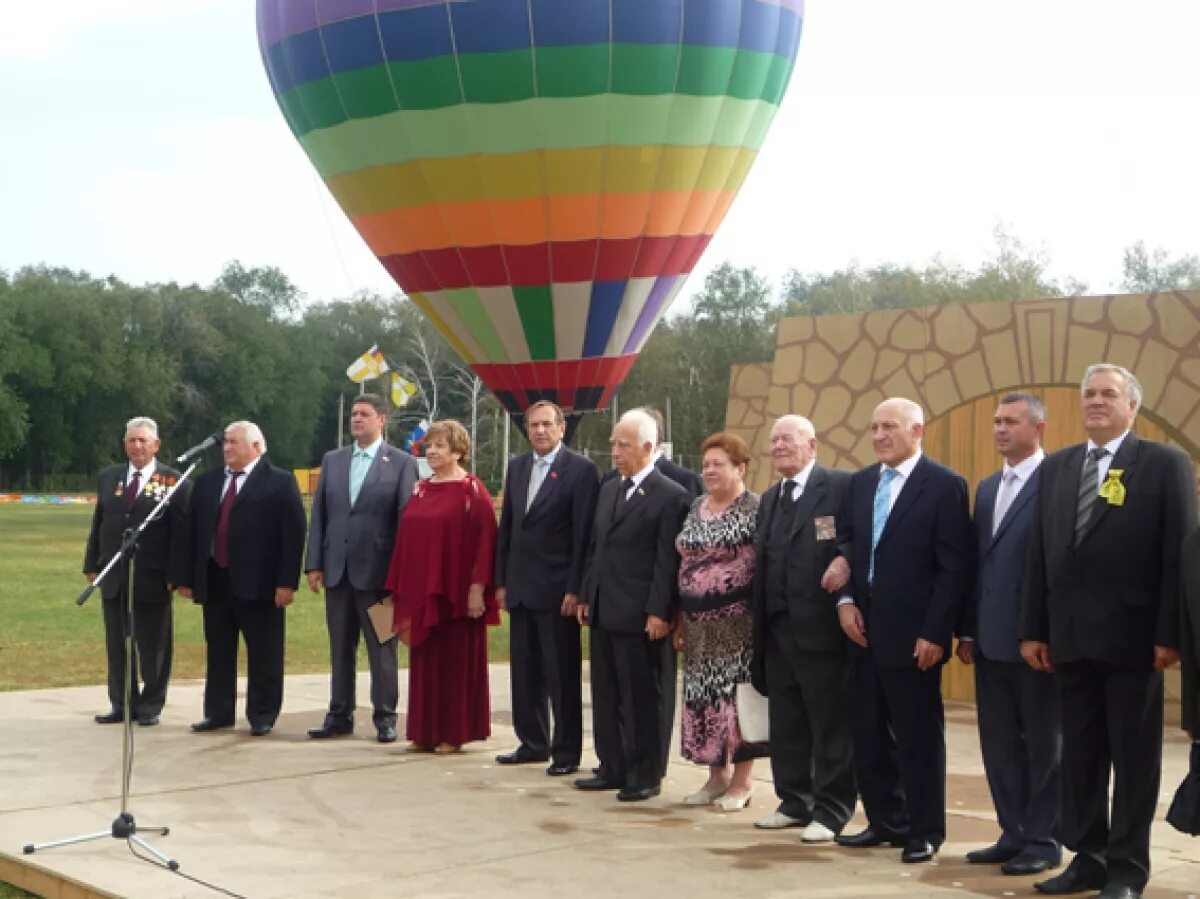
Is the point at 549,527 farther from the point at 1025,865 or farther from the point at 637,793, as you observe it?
the point at 1025,865

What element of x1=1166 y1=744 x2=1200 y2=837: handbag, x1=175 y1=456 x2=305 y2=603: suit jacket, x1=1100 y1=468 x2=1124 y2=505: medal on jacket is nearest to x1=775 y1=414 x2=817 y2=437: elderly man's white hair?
x1=1100 y1=468 x2=1124 y2=505: medal on jacket

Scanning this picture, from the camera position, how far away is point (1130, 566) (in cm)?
604

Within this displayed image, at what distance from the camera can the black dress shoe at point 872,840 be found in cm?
701

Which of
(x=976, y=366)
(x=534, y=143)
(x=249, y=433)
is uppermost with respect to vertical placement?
(x=534, y=143)

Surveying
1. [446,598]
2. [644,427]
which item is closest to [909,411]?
[644,427]

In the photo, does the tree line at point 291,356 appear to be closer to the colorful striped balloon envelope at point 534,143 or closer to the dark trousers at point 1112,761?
the colorful striped balloon envelope at point 534,143

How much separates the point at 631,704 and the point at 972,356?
4519mm

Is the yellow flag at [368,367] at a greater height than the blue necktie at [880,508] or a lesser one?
greater

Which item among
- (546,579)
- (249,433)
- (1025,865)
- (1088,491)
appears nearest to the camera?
(1088,491)

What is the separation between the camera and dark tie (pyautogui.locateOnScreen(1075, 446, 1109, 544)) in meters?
6.14

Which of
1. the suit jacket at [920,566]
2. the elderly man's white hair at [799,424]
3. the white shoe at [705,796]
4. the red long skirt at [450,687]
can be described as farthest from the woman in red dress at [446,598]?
the suit jacket at [920,566]

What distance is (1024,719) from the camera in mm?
6703

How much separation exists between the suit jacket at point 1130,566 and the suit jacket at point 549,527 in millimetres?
3335

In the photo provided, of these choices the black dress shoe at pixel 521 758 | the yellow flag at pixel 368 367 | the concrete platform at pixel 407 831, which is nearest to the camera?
the concrete platform at pixel 407 831
